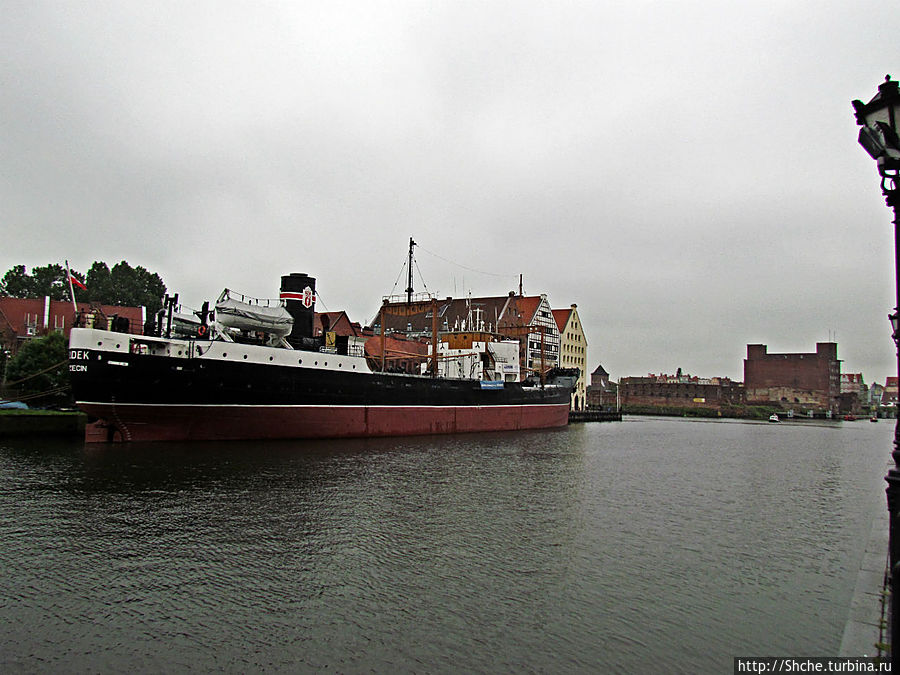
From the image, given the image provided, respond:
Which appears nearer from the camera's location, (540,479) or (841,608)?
(841,608)

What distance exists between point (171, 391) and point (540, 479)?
508 inches

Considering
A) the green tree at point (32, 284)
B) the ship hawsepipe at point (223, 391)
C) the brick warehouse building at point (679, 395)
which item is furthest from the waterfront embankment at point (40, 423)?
the brick warehouse building at point (679, 395)

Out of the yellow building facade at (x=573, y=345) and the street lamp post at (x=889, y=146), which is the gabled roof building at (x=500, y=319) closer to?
the yellow building facade at (x=573, y=345)

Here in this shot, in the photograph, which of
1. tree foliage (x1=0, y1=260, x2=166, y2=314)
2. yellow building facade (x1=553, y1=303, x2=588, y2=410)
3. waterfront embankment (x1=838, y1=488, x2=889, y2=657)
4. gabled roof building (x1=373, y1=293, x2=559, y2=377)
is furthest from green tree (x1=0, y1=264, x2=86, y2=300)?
waterfront embankment (x1=838, y1=488, x2=889, y2=657)

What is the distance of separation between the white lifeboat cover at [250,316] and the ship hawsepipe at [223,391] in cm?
96

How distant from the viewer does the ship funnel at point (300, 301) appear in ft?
82.1

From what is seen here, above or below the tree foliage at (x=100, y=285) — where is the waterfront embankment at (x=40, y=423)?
below

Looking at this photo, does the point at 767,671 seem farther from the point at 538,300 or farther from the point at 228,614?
the point at 538,300

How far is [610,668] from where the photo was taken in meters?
5.79

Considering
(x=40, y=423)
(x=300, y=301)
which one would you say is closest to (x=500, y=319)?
(x=300, y=301)

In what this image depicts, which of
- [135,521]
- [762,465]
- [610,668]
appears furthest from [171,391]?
[762,465]

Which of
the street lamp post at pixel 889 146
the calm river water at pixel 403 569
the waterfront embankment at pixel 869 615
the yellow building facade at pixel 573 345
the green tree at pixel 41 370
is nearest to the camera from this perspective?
the street lamp post at pixel 889 146

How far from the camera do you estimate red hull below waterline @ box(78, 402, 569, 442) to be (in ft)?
65.4

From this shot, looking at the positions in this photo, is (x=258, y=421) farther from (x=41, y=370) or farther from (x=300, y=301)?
(x=41, y=370)
